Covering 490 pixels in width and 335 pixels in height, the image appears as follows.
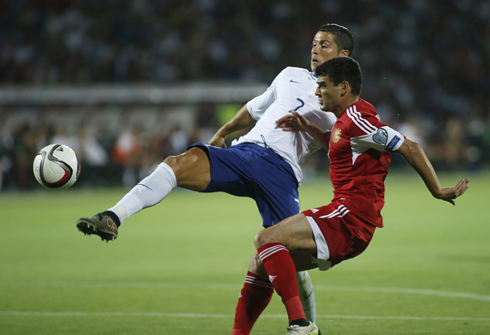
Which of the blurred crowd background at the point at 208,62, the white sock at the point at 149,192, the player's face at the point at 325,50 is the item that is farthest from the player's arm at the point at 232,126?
the blurred crowd background at the point at 208,62

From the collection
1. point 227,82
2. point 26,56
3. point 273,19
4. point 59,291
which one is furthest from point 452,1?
point 59,291

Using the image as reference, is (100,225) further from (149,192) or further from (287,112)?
(287,112)

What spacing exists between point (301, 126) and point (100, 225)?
1794mm

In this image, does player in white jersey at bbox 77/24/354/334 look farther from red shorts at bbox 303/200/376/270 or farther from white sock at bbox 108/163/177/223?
red shorts at bbox 303/200/376/270

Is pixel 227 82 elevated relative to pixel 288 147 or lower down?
elevated

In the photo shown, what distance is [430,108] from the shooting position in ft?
90.6

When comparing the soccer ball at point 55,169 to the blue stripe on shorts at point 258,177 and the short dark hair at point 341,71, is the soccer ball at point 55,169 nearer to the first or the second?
the blue stripe on shorts at point 258,177

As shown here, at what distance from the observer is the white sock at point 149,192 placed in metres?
4.34

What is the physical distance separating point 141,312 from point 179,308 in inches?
15.1

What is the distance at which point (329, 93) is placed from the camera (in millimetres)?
4633

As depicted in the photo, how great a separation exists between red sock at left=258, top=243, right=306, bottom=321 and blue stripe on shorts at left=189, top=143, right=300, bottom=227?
0.60 meters

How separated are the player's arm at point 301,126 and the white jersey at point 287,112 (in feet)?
0.21

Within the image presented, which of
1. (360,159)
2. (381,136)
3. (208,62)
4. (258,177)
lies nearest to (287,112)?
(258,177)

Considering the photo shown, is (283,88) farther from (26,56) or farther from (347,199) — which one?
(26,56)
